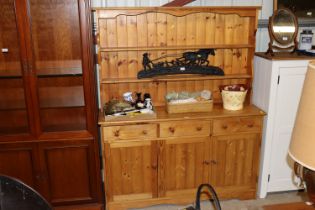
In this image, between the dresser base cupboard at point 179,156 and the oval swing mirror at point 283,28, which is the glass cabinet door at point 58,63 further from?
the oval swing mirror at point 283,28

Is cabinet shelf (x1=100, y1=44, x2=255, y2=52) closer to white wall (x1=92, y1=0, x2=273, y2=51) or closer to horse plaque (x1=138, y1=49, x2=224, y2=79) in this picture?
horse plaque (x1=138, y1=49, x2=224, y2=79)

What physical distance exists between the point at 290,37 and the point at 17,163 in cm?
240

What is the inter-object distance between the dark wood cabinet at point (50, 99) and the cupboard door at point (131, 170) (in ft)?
0.34

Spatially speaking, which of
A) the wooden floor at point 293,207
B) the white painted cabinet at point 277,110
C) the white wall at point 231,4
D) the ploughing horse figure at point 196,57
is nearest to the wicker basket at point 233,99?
the white painted cabinet at point 277,110

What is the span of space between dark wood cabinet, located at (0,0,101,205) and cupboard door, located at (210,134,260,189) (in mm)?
963

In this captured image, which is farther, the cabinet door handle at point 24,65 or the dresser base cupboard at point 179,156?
the dresser base cupboard at point 179,156

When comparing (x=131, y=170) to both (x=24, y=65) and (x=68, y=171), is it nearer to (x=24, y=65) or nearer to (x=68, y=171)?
(x=68, y=171)

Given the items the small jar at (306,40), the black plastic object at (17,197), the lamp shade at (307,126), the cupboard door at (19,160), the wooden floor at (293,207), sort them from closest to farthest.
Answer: the lamp shade at (307,126) < the black plastic object at (17,197) < the wooden floor at (293,207) < the cupboard door at (19,160) < the small jar at (306,40)

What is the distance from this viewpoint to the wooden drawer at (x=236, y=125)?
2514 millimetres

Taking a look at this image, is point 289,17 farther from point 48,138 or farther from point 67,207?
point 67,207

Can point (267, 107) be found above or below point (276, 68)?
below

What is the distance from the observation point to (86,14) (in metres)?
2.18

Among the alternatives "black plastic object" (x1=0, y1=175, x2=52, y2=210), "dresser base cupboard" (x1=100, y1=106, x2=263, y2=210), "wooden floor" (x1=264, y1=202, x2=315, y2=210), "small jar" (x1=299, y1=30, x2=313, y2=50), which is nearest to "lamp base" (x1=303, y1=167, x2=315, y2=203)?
"wooden floor" (x1=264, y1=202, x2=315, y2=210)

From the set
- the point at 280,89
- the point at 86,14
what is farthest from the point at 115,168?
the point at 280,89
